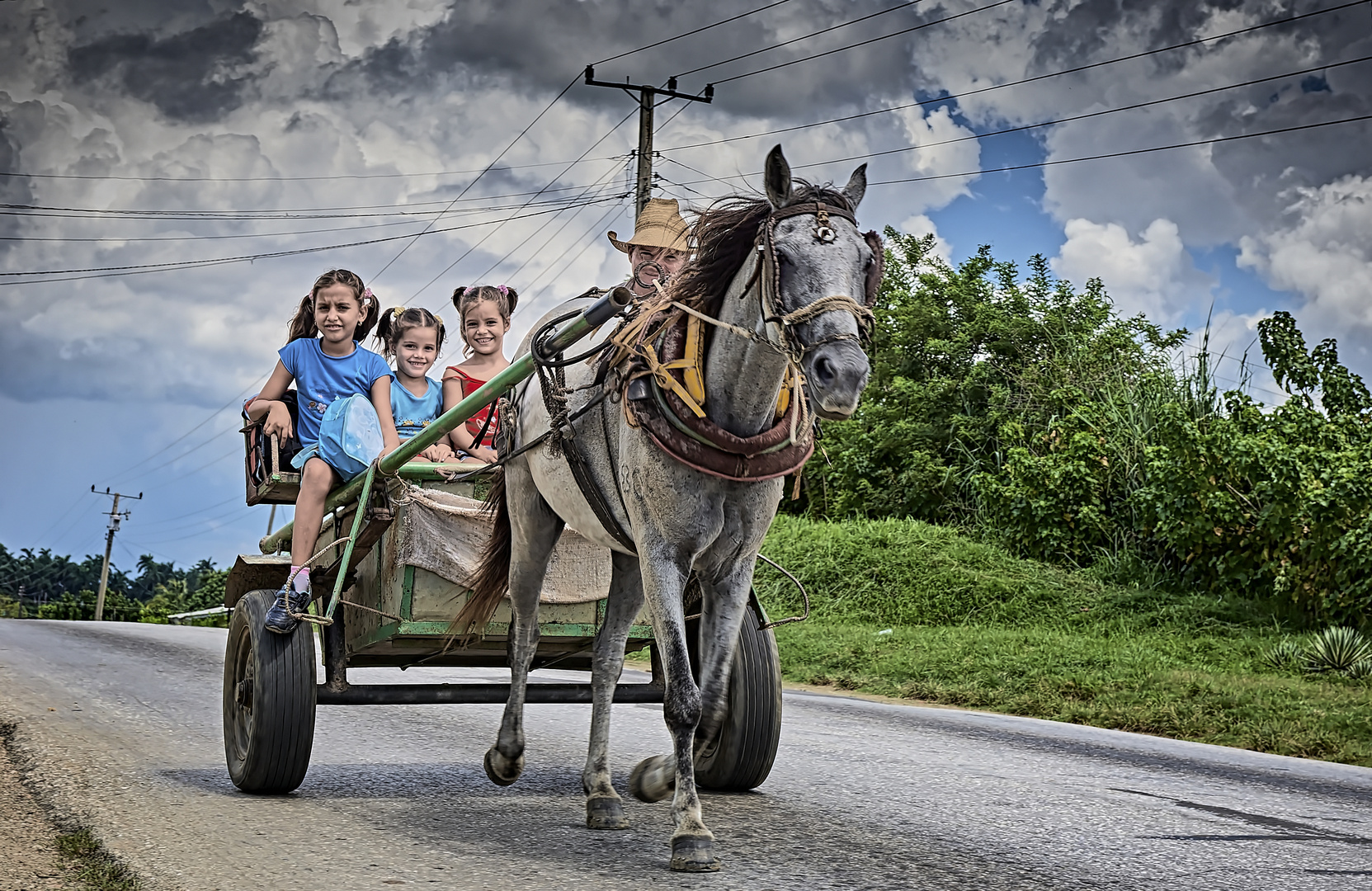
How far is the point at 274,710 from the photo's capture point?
5.43 meters

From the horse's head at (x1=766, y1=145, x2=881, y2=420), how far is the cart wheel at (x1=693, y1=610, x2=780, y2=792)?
2122mm

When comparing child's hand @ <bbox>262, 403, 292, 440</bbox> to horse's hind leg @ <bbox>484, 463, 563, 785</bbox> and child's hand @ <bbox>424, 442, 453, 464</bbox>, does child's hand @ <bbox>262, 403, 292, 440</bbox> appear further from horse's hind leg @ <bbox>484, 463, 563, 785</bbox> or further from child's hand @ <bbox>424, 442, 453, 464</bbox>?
horse's hind leg @ <bbox>484, 463, 563, 785</bbox>

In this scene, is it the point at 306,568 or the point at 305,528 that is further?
the point at 305,528

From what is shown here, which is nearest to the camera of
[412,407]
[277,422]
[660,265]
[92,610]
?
[660,265]

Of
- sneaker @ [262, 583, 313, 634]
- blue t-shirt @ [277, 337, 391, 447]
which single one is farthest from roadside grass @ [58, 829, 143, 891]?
blue t-shirt @ [277, 337, 391, 447]

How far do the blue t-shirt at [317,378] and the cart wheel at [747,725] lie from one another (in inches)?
90.5

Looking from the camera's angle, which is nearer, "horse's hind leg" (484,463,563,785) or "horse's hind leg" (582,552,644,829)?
"horse's hind leg" (582,552,644,829)

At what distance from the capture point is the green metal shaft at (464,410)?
4.91 m

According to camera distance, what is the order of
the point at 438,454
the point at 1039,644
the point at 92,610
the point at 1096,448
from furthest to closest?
the point at 92,610, the point at 1096,448, the point at 1039,644, the point at 438,454

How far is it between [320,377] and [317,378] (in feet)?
0.05

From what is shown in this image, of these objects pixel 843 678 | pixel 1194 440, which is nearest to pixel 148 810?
pixel 843 678

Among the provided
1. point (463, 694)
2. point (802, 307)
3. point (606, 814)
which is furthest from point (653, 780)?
point (802, 307)

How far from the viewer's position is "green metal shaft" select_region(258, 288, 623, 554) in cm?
491

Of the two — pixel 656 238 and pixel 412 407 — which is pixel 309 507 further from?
pixel 656 238
